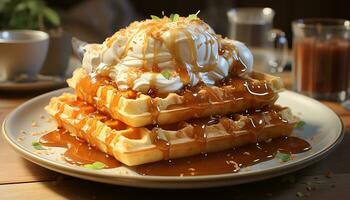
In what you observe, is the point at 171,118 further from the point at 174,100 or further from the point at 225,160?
the point at 225,160

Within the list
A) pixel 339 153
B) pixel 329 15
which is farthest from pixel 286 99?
pixel 329 15

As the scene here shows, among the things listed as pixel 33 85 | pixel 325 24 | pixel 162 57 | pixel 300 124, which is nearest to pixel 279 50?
pixel 325 24

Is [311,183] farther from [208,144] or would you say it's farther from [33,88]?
[33,88]

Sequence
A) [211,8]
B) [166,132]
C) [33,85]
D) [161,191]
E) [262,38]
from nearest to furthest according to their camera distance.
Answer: [161,191] < [166,132] < [33,85] < [262,38] < [211,8]

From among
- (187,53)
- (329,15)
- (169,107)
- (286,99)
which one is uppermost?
(187,53)

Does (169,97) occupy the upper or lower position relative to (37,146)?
upper

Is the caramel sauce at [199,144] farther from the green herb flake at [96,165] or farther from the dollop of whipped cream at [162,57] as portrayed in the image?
the dollop of whipped cream at [162,57]
